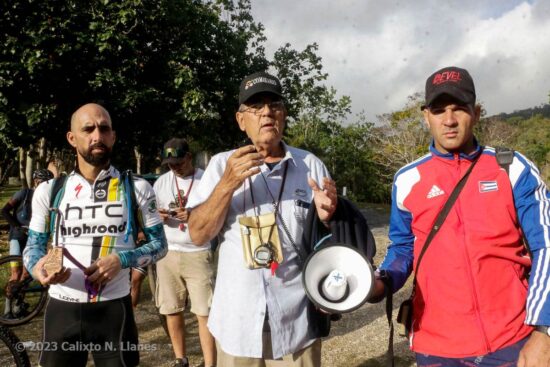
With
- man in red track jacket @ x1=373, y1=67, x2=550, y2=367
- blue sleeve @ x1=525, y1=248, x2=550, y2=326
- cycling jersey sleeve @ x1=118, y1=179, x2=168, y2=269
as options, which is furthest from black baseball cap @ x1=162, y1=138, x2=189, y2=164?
blue sleeve @ x1=525, y1=248, x2=550, y2=326

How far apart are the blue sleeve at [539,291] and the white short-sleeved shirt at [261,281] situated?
1.06 meters

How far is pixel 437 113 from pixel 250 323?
1430mm

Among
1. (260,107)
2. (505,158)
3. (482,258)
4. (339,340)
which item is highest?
(260,107)

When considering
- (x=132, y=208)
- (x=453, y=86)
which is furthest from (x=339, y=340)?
(x=453, y=86)

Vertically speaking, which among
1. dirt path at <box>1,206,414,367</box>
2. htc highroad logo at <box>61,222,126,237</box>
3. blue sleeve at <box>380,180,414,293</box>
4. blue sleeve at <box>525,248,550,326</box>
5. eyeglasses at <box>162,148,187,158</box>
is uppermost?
eyeglasses at <box>162,148,187,158</box>

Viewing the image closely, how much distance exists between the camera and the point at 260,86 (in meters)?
2.47

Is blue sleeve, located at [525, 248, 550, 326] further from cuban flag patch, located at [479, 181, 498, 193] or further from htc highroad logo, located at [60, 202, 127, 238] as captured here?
htc highroad logo, located at [60, 202, 127, 238]

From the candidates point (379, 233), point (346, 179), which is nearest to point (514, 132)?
point (346, 179)

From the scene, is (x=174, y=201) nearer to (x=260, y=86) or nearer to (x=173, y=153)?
(x=173, y=153)

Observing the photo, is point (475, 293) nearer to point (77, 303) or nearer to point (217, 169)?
point (217, 169)

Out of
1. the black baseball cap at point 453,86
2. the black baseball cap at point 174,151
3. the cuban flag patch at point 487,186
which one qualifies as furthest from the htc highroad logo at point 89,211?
the black baseball cap at point 174,151

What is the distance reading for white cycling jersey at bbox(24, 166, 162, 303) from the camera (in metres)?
2.91

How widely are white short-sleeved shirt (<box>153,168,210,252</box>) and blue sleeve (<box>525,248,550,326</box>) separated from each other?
3.60 m

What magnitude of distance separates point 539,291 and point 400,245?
0.71 m
